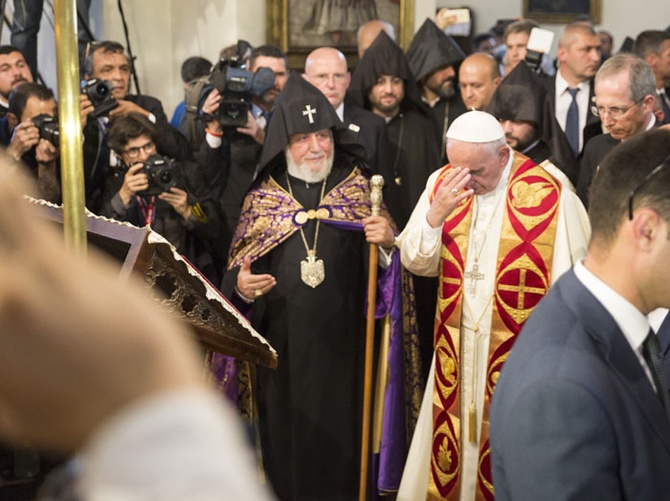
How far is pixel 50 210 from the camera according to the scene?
3152mm

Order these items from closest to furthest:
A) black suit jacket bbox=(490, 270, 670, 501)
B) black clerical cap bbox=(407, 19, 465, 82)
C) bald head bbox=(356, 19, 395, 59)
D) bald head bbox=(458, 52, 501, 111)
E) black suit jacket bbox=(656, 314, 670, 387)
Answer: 1. black suit jacket bbox=(490, 270, 670, 501)
2. black suit jacket bbox=(656, 314, 670, 387)
3. bald head bbox=(458, 52, 501, 111)
4. black clerical cap bbox=(407, 19, 465, 82)
5. bald head bbox=(356, 19, 395, 59)

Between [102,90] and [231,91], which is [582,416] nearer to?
[102,90]

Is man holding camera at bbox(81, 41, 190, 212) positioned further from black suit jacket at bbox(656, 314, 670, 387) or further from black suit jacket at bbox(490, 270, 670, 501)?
black suit jacket at bbox(490, 270, 670, 501)

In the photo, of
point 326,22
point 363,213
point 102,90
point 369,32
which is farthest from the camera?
point 326,22

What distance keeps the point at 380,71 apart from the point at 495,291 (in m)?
2.80

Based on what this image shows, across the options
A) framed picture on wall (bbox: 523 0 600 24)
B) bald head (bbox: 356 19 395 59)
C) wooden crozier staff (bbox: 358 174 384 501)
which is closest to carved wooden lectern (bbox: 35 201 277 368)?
wooden crozier staff (bbox: 358 174 384 501)

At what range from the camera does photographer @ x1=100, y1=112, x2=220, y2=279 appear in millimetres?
5535

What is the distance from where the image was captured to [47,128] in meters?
5.68

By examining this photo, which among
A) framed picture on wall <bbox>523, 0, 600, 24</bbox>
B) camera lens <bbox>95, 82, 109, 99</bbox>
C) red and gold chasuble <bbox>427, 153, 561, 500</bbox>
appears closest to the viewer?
red and gold chasuble <bbox>427, 153, 561, 500</bbox>

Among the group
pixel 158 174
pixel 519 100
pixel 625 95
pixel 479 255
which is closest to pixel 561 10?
pixel 519 100

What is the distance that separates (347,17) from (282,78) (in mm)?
2977

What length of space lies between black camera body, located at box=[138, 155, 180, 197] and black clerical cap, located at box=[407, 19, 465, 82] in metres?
3.00

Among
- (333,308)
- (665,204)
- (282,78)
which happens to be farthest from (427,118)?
(665,204)

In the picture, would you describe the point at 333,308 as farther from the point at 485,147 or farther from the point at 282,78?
the point at 282,78
